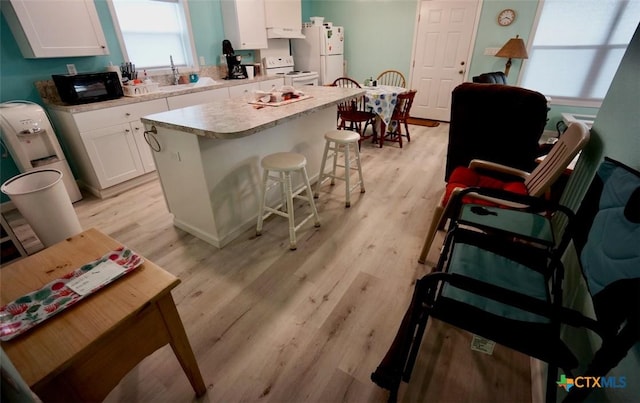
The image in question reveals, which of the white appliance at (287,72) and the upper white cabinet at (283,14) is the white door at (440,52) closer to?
the white appliance at (287,72)

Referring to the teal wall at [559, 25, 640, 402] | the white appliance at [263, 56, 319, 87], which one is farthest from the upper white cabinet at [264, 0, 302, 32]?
the teal wall at [559, 25, 640, 402]

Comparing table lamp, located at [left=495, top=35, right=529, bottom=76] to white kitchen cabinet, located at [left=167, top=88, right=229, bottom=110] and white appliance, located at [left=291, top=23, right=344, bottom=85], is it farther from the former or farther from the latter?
white kitchen cabinet, located at [left=167, top=88, right=229, bottom=110]

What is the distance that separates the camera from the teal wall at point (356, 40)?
8.45 feet

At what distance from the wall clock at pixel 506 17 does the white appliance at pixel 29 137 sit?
5.90m

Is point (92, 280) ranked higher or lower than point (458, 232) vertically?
higher

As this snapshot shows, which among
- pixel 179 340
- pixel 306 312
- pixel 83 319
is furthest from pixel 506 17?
pixel 83 319

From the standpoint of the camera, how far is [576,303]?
1.12 m

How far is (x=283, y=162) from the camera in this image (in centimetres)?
199

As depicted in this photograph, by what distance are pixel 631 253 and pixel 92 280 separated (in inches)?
62.4

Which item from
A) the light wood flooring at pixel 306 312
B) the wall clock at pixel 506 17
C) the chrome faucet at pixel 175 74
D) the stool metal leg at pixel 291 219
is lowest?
the light wood flooring at pixel 306 312

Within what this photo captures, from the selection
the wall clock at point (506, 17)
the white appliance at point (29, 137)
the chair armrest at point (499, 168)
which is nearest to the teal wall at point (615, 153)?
the chair armrest at point (499, 168)

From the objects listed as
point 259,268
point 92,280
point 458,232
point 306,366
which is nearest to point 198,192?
point 259,268

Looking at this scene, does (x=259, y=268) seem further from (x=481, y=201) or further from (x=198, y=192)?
(x=481, y=201)

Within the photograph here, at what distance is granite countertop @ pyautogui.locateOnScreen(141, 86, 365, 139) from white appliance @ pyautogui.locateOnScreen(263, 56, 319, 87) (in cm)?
260
